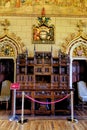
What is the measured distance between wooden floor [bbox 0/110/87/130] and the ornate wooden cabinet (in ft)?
1.78

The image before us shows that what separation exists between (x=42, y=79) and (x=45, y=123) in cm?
289

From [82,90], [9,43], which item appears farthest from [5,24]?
[82,90]

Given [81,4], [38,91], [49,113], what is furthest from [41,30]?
[49,113]

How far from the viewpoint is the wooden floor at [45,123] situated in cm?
616

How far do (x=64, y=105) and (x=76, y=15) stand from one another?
13.8 feet

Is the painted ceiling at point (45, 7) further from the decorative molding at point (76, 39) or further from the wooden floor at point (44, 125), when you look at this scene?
the wooden floor at point (44, 125)

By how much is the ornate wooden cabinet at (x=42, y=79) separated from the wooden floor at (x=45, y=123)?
544 millimetres

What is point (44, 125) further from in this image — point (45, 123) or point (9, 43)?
point (9, 43)

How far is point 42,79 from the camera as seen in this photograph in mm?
9336

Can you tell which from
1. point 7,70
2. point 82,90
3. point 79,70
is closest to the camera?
point 82,90

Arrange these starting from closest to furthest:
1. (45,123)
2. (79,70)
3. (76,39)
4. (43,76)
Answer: (45,123) < (43,76) < (76,39) < (79,70)

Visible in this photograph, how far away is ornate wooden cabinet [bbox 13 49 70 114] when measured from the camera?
7957mm

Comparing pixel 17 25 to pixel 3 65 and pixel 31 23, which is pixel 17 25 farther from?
pixel 3 65

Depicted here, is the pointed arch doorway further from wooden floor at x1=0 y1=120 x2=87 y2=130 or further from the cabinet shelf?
wooden floor at x1=0 y1=120 x2=87 y2=130
